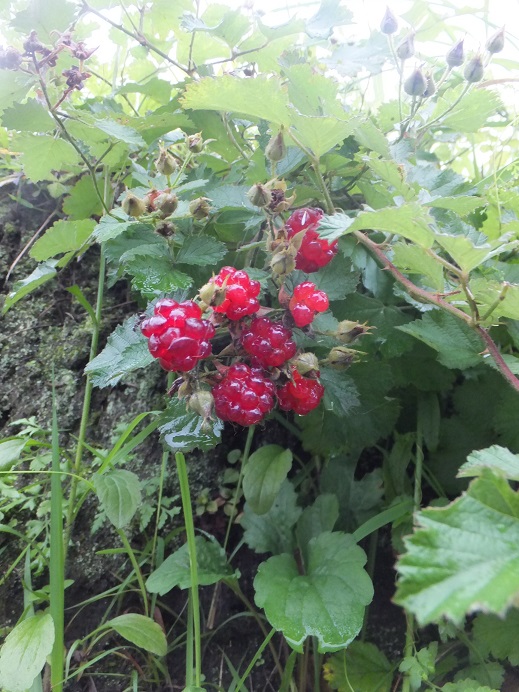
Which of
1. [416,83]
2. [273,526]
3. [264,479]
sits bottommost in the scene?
[273,526]

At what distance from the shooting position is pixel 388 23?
867 mm

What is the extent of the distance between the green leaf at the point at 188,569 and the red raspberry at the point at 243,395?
340 mm

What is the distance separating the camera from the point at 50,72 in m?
0.95

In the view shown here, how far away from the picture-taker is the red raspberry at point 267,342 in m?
0.60

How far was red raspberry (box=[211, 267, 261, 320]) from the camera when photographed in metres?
0.59

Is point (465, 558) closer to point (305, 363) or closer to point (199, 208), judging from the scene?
point (305, 363)

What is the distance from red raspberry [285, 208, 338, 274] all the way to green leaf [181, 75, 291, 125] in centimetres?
14

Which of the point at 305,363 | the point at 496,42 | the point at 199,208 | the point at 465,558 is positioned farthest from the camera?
the point at 496,42

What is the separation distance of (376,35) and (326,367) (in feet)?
2.46

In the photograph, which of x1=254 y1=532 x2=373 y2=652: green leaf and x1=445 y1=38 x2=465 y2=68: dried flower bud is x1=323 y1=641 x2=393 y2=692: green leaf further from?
x1=445 y1=38 x2=465 y2=68: dried flower bud

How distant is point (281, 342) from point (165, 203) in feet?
0.89

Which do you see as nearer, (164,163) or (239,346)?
(239,346)

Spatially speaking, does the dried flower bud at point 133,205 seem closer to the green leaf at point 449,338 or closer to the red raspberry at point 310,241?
the red raspberry at point 310,241

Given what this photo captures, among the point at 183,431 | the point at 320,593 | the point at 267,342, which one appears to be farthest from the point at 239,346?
the point at 320,593
